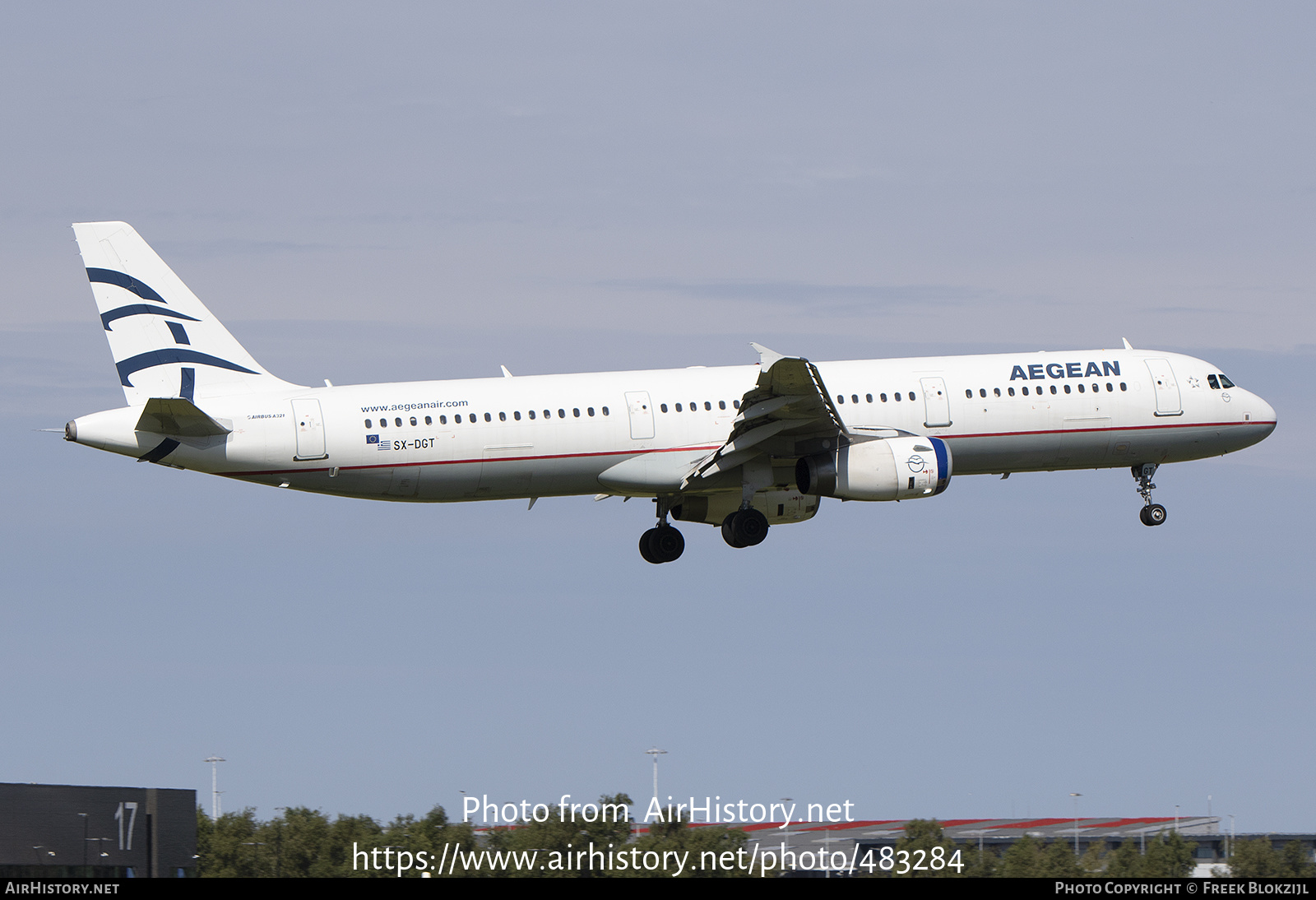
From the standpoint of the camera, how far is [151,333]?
4953 centimetres

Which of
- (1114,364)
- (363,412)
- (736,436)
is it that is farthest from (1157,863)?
(363,412)

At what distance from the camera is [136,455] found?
1839 inches

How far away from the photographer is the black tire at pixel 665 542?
5459 centimetres

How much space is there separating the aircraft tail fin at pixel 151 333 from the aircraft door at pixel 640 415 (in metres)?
9.84

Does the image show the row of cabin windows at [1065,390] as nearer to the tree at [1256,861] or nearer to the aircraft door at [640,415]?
the aircraft door at [640,415]

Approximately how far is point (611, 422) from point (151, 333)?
13176 mm

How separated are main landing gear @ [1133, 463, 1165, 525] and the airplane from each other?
1.89 m

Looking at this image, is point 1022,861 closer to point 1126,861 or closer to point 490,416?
point 1126,861

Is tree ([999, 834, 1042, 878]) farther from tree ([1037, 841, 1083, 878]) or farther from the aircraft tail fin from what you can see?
the aircraft tail fin

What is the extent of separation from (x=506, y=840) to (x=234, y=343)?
167ft

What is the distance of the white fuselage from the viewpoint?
4759cm

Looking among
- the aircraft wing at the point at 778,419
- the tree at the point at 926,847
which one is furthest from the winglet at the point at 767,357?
the tree at the point at 926,847

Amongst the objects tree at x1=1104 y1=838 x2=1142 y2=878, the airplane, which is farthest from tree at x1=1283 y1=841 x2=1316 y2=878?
the airplane

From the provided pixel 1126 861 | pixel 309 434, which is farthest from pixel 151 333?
pixel 1126 861
